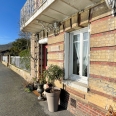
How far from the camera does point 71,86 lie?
4.00 metres

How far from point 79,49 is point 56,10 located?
1.48 meters

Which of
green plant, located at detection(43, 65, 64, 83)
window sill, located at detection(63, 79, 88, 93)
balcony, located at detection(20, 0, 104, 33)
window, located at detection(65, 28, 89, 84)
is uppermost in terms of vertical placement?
balcony, located at detection(20, 0, 104, 33)

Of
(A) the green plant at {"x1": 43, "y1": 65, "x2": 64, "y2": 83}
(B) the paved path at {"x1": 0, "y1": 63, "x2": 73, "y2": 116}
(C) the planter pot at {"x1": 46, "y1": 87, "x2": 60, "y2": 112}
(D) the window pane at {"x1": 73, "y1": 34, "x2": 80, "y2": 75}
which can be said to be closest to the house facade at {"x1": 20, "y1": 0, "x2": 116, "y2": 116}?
(D) the window pane at {"x1": 73, "y1": 34, "x2": 80, "y2": 75}

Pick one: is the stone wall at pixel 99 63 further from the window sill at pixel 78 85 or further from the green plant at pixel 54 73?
the green plant at pixel 54 73

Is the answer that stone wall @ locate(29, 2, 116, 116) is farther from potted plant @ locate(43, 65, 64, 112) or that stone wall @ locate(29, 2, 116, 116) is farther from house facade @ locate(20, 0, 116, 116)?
potted plant @ locate(43, 65, 64, 112)

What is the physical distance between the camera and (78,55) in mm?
4148

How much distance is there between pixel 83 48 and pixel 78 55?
331 mm

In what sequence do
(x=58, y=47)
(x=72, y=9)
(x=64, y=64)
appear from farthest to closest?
1. (x=58, y=47)
2. (x=64, y=64)
3. (x=72, y=9)

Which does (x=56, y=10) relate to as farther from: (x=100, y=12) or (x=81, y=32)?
(x=100, y=12)

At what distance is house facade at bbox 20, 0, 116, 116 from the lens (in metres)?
2.84

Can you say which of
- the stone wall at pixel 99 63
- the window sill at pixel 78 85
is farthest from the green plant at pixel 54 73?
the stone wall at pixel 99 63

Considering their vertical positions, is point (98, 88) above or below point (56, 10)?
below

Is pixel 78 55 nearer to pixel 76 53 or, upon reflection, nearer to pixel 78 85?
pixel 76 53

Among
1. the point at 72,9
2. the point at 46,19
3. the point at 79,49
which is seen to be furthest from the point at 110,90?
the point at 46,19
